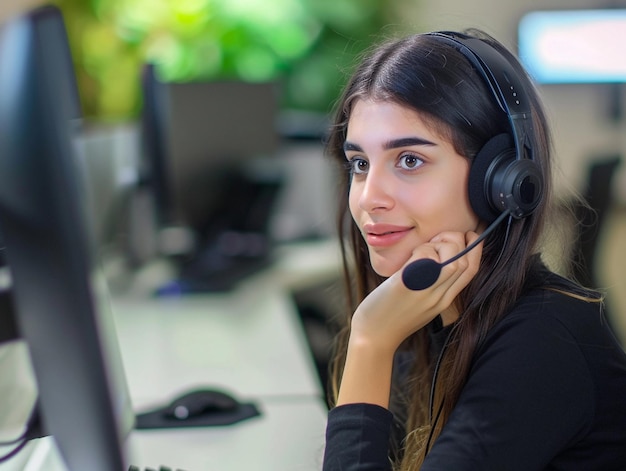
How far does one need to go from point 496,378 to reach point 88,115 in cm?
320

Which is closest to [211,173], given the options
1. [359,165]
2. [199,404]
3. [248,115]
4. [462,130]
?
[248,115]

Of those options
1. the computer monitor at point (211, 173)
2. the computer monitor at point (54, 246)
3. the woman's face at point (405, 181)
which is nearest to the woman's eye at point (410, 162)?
the woman's face at point (405, 181)

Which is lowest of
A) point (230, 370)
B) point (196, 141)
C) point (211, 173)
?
point (230, 370)

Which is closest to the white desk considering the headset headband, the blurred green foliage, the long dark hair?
the long dark hair

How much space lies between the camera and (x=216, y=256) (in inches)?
96.0

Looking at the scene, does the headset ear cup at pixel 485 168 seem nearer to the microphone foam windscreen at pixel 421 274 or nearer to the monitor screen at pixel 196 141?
the microphone foam windscreen at pixel 421 274

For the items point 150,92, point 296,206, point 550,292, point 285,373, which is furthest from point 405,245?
point 296,206

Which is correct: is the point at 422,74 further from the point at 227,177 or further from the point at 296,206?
the point at 296,206

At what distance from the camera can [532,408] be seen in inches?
31.7

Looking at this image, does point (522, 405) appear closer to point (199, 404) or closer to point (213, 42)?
point (199, 404)

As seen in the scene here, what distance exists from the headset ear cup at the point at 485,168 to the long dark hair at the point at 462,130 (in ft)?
0.04

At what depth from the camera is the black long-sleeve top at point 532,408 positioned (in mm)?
800

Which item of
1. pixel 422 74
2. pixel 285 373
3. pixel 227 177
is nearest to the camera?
pixel 422 74

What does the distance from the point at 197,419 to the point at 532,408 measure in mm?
628
